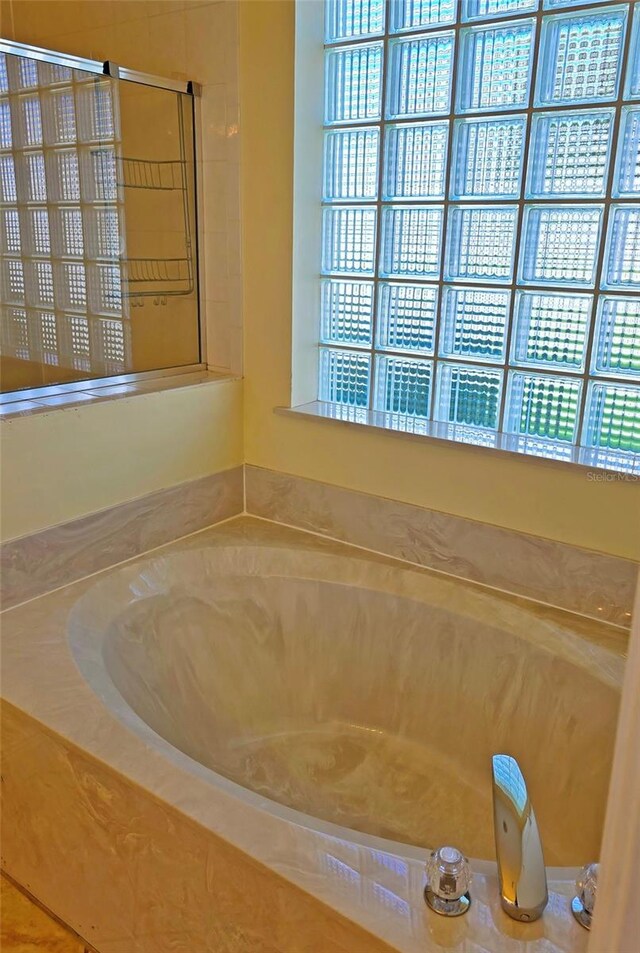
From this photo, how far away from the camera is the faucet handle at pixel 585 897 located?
998 millimetres

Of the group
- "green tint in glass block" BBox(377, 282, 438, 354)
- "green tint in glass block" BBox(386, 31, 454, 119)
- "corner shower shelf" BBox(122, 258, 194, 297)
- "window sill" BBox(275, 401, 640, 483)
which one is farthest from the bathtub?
"green tint in glass block" BBox(386, 31, 454, 119)

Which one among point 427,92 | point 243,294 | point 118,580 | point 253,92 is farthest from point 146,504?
point 427,92

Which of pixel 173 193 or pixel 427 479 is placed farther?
pixel 173 193

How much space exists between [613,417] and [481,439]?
1.01 feet

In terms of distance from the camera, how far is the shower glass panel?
210 centimetres

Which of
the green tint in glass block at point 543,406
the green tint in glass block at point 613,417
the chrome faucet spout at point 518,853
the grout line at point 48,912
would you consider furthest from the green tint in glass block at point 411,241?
the grout line at point 48,912

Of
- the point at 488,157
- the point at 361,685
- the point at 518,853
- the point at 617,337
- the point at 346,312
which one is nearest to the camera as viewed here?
the point at 518,853

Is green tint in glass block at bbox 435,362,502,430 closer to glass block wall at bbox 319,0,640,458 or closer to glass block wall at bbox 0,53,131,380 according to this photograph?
glass block wall at bbox 319,0,640,458

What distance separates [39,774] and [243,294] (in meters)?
1.38

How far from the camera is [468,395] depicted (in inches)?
76.8

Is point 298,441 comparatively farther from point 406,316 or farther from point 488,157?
point 488,157

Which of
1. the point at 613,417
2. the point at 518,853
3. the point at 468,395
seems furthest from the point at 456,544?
the point at 518,853

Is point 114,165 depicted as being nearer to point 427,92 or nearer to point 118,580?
point 427,92

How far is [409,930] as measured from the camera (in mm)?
981
